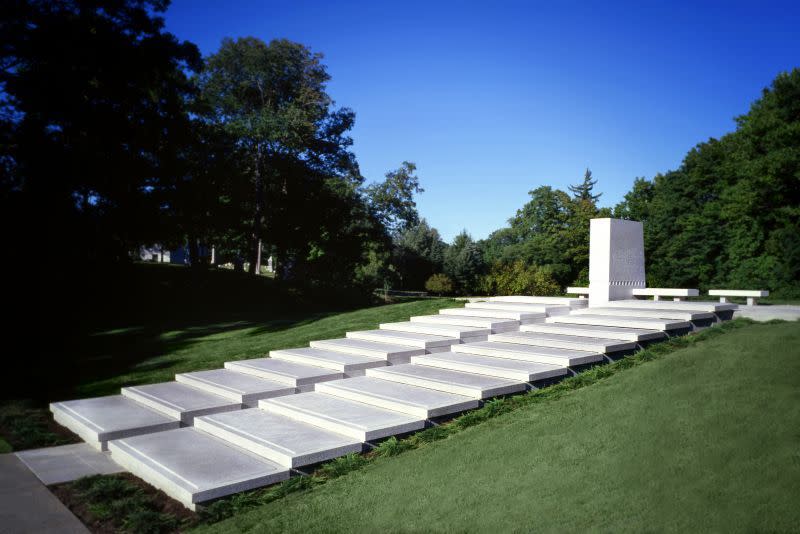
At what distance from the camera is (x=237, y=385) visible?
7535 mm

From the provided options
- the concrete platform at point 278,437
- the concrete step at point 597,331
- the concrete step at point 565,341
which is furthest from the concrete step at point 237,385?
the concrete step at point 597,331

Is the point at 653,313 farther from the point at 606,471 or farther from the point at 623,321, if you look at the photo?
the point at 606,471

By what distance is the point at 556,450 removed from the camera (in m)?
4.46

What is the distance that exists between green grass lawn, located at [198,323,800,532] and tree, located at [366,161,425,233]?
27518 mm

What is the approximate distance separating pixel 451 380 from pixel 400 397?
0.82m

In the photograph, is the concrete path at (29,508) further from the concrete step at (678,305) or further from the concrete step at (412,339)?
the concrete step at (678,305)

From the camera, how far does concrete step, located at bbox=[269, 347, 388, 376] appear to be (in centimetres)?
799

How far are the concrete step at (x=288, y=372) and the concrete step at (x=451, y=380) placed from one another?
718 mm

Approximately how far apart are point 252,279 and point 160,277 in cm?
480

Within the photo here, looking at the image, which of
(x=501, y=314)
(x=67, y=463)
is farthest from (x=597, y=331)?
(x=67, y=463)

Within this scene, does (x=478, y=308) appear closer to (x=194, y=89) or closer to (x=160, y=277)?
(x=194, y=89)

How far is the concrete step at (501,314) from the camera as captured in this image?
418 inches

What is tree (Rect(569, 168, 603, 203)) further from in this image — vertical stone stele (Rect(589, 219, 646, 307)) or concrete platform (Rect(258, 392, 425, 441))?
concrete platform (Rect(258, 392, 425, 441))

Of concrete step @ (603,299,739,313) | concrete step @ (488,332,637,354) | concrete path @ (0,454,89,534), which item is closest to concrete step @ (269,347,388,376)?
concrete step @ (488,332,637,354)
